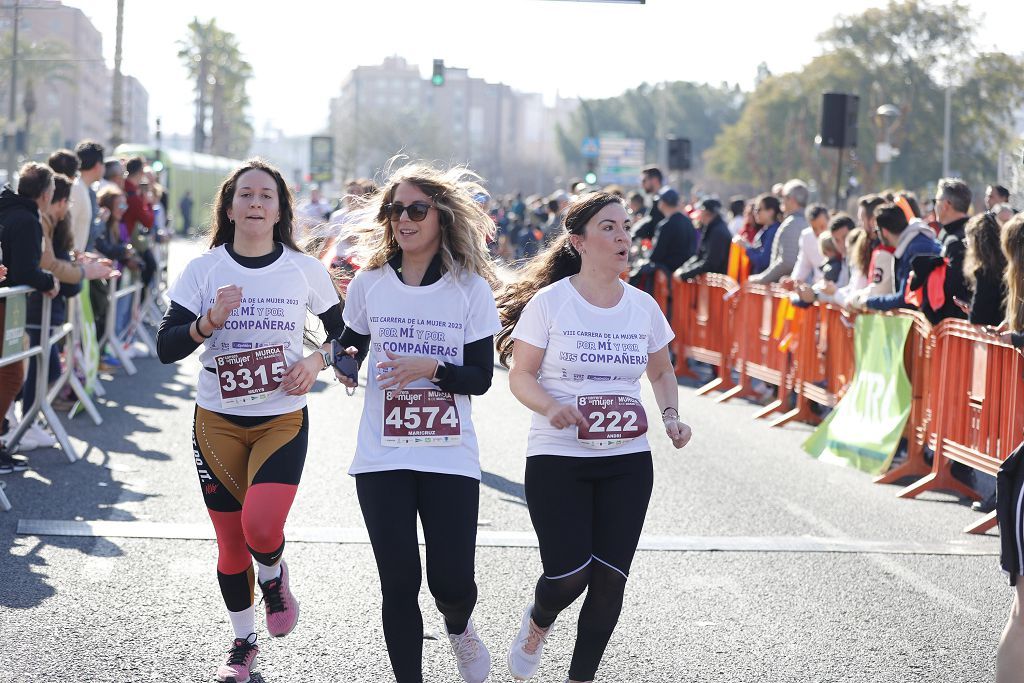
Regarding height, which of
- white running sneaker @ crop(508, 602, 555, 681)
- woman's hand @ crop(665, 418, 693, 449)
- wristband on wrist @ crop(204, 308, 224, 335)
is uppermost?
wristband on wrist @ crop(204, 308, 224, 335)

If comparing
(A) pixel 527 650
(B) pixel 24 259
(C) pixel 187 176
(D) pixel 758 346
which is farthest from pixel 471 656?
(C) pixel 187 176

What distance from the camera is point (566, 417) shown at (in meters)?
4.50

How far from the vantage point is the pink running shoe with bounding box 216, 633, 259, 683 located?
16.2 feet

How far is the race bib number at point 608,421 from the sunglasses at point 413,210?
80 centimetres

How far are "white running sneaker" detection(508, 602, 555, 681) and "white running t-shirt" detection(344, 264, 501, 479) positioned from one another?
0.61 metres

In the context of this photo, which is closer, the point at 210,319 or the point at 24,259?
the point at 210,319

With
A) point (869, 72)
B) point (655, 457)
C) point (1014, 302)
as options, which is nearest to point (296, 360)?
point (1014, 302)

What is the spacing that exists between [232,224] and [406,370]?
4.21ft

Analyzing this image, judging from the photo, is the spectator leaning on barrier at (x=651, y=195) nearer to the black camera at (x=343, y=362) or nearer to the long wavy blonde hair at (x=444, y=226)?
the long wavy blonde hair at (x=444, y=226)

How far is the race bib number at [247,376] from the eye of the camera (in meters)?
5.01

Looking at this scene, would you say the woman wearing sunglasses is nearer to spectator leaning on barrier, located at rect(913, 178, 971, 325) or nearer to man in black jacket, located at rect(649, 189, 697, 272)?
spectator leaning on barrier, located at rect(913, 178, 971, 325)

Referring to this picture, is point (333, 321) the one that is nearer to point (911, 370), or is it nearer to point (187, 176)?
point (911, 370)

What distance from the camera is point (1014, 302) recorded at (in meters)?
5.99

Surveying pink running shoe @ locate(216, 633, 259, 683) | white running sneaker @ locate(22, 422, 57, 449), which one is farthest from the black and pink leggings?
white running sneaker @ locate(22, 422, 57, 449)
